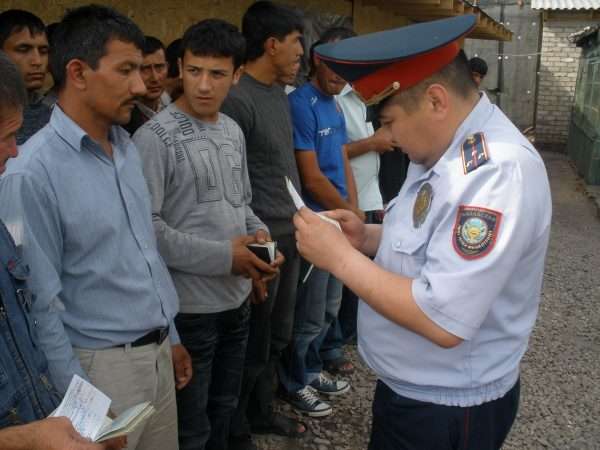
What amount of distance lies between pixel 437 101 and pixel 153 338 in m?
1.13

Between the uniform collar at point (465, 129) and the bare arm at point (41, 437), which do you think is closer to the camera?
the bare arm at point (41, 437)

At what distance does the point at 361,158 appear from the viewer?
388cm

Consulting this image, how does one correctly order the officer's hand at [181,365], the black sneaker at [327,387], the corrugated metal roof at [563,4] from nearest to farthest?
1. the officer's hand at [181,365]
2. the black sneaker at [327,387]
3. the corrugated metal roof at [563,4]

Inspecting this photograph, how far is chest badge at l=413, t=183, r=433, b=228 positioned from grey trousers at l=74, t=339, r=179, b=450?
938 millimetres

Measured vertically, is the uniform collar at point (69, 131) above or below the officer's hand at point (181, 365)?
above

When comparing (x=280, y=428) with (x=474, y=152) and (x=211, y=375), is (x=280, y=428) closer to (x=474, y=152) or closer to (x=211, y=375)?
(x=211, y=375)

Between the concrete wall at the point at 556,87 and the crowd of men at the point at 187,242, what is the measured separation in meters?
14.7

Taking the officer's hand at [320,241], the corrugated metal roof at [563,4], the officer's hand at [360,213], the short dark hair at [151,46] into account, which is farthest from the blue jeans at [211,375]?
the corrugated metal roof at [563,4]

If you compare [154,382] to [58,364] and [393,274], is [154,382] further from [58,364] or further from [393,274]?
[393,274]

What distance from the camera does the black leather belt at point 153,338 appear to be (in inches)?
74.5

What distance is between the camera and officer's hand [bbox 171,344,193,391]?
7.22 ft

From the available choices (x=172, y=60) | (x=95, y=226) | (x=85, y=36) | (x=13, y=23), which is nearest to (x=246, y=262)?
(x=95, y=226)

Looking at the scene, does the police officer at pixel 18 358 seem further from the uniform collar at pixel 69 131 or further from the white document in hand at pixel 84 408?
the uniform collar at pixel 69 131

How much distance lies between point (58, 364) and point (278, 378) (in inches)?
86.4
